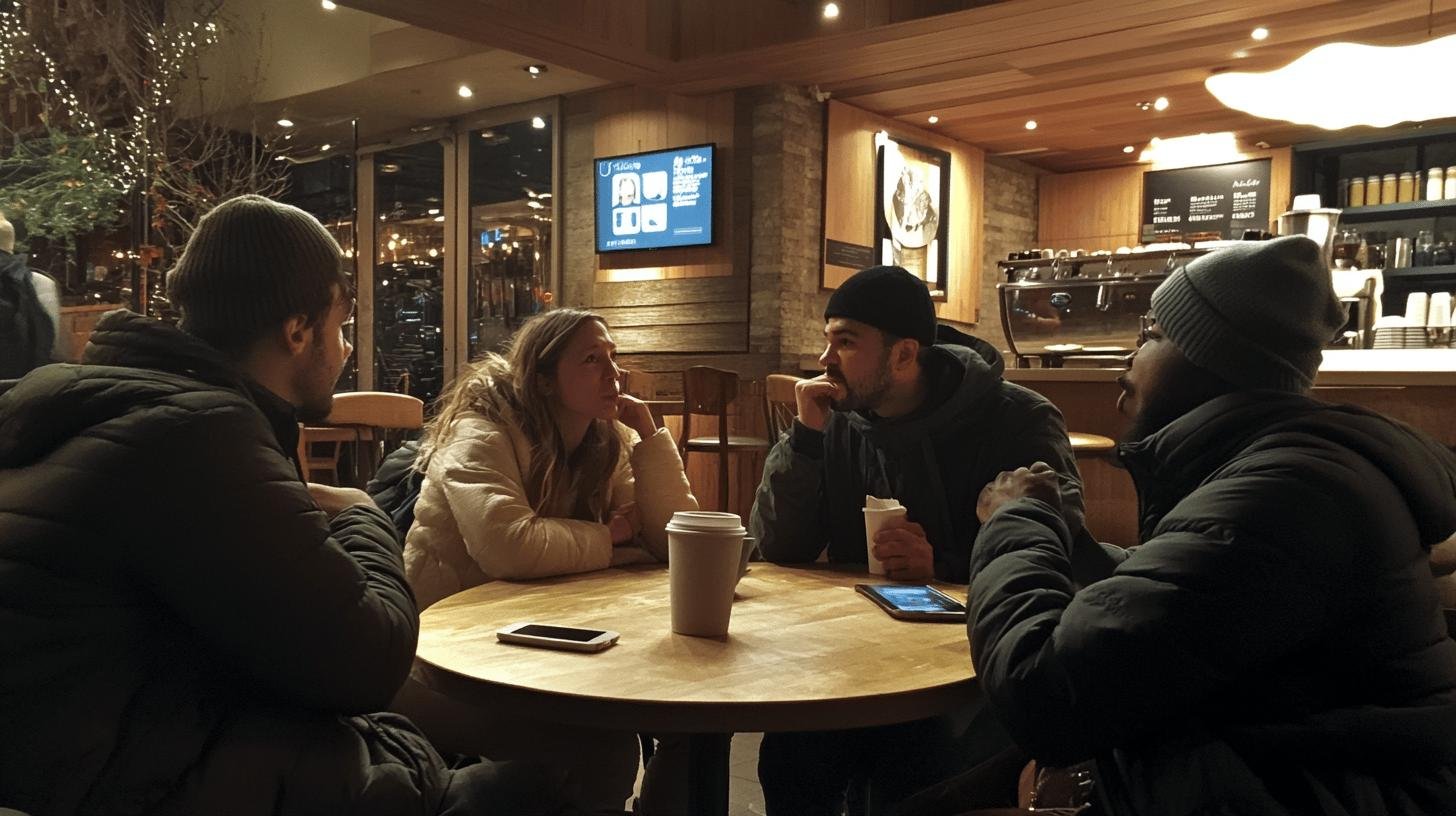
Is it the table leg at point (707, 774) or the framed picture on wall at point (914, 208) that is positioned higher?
the framed picture on wall at point (914, 208)

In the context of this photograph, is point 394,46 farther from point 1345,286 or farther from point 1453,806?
point 1453,806

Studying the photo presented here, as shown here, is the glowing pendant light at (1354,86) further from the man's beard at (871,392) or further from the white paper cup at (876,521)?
the white paper cup at (876,521)

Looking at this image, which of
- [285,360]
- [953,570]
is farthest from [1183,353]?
[285,360]

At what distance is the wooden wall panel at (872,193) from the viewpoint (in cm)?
775

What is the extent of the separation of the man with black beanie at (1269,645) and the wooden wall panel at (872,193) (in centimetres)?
656

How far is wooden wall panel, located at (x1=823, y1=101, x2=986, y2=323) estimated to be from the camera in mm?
7746

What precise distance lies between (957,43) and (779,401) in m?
2.53

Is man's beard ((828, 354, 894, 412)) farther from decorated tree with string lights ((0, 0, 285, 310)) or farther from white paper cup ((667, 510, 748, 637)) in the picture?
decorated tree with string lights ((0, 0, 285, 310))

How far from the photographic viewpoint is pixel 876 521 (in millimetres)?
2119

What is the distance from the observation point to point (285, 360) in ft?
4.80

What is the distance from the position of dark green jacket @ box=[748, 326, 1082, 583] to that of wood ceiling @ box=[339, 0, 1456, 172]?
3.40 meters

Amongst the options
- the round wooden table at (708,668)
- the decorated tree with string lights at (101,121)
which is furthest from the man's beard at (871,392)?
the decorated tree with string lights at (101,121)

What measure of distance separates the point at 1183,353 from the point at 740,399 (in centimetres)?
609

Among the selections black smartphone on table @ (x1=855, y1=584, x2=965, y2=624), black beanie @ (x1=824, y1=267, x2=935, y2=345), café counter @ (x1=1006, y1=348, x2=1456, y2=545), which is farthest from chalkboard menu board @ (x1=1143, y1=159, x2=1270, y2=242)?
black smartphone on table @ (x1=855, y1=584, x2=965, y2=624)
